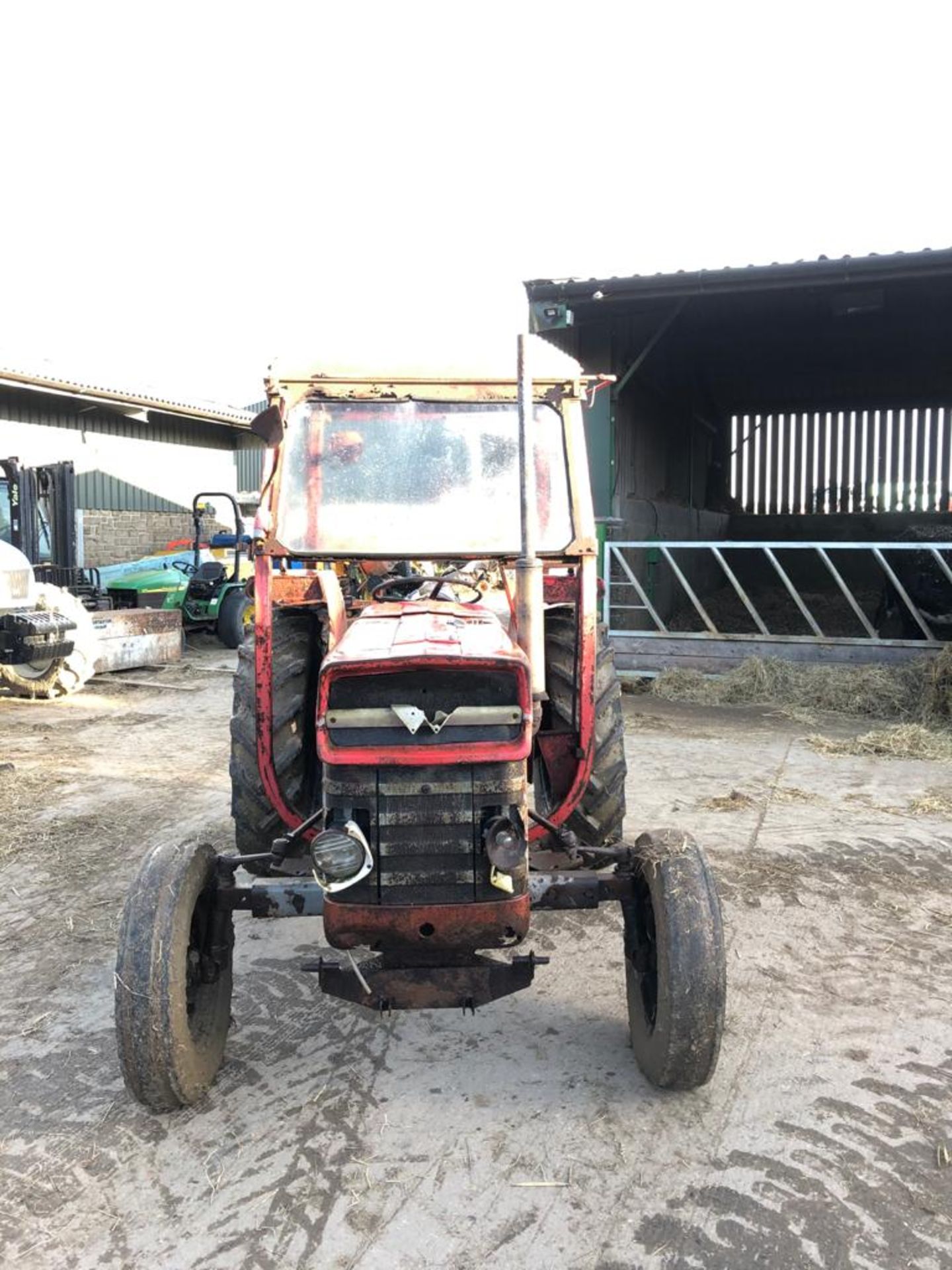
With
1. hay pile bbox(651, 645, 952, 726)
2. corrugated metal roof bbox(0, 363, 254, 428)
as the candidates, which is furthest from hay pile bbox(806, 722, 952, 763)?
corrugated metal roof bbox(0, 363, 254, 428)

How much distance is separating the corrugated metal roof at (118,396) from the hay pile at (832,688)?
6095 mm

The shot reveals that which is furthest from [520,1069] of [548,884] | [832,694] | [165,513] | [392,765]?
[165,513]

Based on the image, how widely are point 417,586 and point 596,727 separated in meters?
0.80

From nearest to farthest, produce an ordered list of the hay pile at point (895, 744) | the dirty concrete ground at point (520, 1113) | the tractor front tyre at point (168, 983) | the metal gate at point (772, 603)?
1. the dirty concrete ground at point (520, 1113)
2. the tractor front tyre at point (168, 983)
3. the hay pile at point (895, 744)
4. the metal gate at point (772, 603)

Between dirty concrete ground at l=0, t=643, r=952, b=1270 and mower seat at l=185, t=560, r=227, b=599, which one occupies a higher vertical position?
mower seat at l=185, t=560, r=227, b=599

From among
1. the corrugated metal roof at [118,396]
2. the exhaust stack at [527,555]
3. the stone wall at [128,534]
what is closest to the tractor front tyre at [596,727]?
the exhaust stack at [527,555]

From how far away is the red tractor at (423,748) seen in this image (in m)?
2.46

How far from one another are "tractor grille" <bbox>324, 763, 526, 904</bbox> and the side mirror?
1477 millimetres

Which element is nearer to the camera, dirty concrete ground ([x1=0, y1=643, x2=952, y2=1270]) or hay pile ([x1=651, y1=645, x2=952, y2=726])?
dirty concrete ground ([x1=0, y1=643, x2=952, y2=1270])

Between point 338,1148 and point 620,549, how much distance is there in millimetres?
8469

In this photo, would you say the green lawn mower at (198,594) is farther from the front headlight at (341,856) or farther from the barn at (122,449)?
the front headlight at (341,856)

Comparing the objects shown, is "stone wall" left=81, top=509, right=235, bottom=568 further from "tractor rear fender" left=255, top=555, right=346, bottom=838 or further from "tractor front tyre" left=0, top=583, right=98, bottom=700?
"tractor rear fender" left=255, top=555, right=346, bottom=838

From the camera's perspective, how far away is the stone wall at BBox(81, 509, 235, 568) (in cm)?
1641

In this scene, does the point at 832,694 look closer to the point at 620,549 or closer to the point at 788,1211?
the point at 620,549
